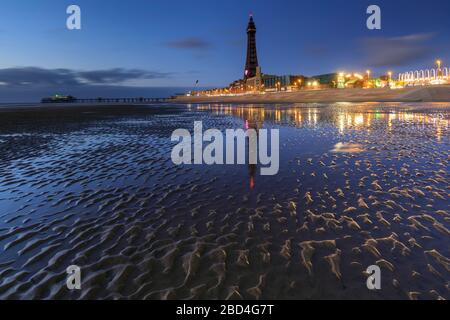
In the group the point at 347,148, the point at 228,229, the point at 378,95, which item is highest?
the point at 378,95

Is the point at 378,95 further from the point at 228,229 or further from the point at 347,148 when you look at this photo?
the point at 228,229

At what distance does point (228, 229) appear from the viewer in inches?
292

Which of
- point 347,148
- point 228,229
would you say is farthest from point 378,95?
point 228,229

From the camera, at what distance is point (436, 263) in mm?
5570

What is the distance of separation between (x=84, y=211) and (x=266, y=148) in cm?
1182

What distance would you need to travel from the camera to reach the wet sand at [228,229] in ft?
17.1

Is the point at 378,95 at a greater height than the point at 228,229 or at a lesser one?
→ greater

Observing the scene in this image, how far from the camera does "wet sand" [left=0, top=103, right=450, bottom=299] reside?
5.21m

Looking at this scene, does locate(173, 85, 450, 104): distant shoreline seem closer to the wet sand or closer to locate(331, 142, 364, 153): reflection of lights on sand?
locate(331, 142, 364, 153): reflection of lights on sand

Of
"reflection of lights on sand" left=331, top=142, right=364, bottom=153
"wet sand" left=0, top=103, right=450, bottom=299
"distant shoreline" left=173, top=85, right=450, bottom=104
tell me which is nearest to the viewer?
"wet sand" left=0, top=103, right=450, bottom=299

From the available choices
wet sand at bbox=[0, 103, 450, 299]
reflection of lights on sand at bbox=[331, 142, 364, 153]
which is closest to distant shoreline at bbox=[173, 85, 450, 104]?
reflection of lights on sand at bbox=[331, 142, 364, 153]
